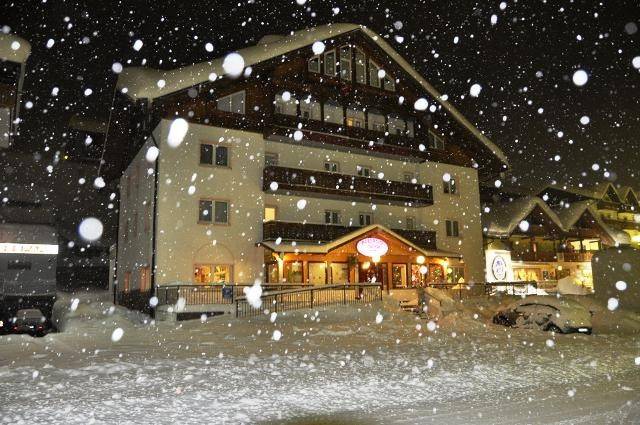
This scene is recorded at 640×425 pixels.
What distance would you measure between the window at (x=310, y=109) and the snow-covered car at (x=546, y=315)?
49.3ft

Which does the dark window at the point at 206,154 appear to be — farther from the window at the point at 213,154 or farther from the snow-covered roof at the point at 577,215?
the snow-covered roof at the point at 577,215

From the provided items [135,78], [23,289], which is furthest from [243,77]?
[23,289]

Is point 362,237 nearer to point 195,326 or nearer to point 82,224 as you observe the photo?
point 195,326

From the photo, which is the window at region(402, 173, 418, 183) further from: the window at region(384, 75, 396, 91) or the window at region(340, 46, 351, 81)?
the window at region(340, 46, 351, 81)

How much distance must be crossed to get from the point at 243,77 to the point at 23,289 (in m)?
19.2

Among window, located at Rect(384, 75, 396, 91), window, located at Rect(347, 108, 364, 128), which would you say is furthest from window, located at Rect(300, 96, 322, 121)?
window, located at Rect(384, 75, 396, 91)

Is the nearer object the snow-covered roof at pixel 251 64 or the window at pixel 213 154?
the snow-covered roof at pixel 251 64

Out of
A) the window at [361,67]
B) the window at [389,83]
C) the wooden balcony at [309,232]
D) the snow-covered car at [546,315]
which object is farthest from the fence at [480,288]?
the window at [361,67]

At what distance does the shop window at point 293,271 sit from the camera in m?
25.3

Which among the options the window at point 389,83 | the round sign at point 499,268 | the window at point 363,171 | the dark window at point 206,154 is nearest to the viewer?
the dark window at point 206,154

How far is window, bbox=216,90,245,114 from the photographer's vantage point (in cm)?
2448

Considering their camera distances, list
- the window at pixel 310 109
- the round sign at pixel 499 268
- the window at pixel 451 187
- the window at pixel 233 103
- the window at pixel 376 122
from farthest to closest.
Answer: the round sign at pixel 499 268, the window at pixel 451 187, the window at pixel 376 122, the window at pixel 310 109, the window at pixel 233 103

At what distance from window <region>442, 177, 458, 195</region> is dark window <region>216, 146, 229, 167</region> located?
15277 millimetres

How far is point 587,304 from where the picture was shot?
67.4ft
